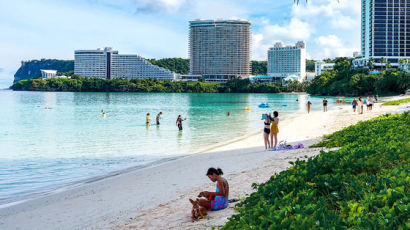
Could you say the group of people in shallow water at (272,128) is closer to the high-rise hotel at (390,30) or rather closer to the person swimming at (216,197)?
the person swimming at (216,197)

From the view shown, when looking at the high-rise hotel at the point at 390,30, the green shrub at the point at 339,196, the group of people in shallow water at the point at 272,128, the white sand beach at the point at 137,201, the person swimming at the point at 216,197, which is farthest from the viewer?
the high-rise hotel at the point at 390,30

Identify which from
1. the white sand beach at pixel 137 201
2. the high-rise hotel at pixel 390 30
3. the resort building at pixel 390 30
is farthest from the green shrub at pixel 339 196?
the high-rise hotel at pixel 390 30

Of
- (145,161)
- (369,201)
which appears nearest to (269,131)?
(145,161)

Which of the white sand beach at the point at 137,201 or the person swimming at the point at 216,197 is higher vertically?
the person swimming at the point at 216,197

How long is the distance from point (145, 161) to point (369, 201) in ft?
42.7

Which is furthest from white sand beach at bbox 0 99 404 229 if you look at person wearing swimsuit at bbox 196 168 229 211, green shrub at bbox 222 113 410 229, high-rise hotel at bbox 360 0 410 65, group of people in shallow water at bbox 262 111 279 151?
high-rise hotel at bbox 360 0 410 65

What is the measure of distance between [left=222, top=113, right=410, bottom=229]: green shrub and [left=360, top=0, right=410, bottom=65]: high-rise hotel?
146 meters

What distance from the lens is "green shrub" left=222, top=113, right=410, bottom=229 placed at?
392cm

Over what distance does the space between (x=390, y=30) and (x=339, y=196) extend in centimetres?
15397

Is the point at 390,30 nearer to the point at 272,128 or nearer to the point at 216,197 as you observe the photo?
the point at 272,128

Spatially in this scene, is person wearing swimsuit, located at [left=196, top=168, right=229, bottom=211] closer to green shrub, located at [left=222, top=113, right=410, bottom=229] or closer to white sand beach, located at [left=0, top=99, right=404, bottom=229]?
white sand beach, located at [left=0, top=99, right=404, bottom=229]

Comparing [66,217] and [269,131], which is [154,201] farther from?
[269,131]

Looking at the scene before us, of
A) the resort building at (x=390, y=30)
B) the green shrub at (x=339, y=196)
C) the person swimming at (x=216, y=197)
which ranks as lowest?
the person swimming at (x=216, y=197)

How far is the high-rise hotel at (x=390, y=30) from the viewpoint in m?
140
